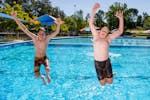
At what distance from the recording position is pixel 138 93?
31.8 feet

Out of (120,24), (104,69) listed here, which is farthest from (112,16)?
(120,24)

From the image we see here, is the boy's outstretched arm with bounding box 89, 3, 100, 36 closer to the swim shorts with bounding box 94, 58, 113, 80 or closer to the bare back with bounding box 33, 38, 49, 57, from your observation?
the swim shorts with bounding box 94, 58, 113, 80

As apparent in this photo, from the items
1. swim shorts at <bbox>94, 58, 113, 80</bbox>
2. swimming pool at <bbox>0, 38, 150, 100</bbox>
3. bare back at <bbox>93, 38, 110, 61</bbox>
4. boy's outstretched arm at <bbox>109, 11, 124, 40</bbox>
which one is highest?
boy's outstretched arm at <bbox>109, 11, 124, 40</bbox>

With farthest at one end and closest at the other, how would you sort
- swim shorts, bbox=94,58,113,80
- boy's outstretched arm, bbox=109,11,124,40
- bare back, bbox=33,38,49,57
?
bare back, bbox=33,38,49,57 → swim shorts, bbox=94,58,113,80 → boy's outstretched arm, bbox=109,11,124,40

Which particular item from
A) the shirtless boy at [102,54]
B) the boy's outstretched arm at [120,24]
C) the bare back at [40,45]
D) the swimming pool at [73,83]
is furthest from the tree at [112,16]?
the boy's outstretched arm at [120,24]

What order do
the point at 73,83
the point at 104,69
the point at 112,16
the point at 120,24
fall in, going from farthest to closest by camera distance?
the point at 112,16 → the point at 73,83 → the point at 104,69 → the point at 120,24

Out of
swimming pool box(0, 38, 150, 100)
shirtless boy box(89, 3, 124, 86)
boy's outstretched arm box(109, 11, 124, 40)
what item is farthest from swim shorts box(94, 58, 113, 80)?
swimming pool box(0, 38, 150, 100)

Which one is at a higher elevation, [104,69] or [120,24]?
[120,24]

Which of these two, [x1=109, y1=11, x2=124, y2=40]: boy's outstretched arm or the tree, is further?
the tree

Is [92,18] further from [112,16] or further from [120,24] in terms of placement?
[112,16]

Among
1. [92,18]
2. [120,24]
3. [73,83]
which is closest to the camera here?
[120,24]

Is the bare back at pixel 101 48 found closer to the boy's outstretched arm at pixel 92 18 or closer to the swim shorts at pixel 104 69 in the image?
the swim shorts at pixel 104 69

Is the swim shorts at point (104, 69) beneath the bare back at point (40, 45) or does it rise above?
beneath

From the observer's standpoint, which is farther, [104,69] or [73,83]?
[73,83]
